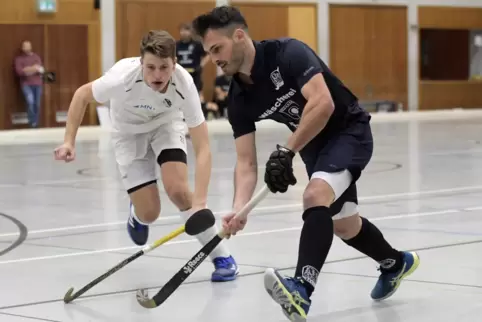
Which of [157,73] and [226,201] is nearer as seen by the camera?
[157,73]

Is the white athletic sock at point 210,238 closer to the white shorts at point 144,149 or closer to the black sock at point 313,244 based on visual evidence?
the white shorts at point 144,149

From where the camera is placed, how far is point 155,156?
6.91 metres

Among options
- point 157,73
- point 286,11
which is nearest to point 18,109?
point 286,11

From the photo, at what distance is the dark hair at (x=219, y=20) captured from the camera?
491cm

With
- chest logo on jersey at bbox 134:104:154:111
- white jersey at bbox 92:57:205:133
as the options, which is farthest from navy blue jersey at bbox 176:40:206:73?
chest logo on jersey at bbox 134:104:154:111

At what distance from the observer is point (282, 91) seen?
16.6ft

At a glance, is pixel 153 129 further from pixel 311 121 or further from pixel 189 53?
pixel 189 53

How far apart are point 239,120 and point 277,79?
34cm

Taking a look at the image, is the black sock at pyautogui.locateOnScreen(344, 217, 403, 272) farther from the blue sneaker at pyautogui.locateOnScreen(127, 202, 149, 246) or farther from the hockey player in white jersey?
the blue sneaker at pyautogui.locateOnScreen(127, 202, 149, 246)

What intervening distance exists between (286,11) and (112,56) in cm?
611

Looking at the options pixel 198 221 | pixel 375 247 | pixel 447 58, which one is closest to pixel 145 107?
pixel 198 221

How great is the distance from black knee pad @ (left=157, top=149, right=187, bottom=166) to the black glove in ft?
6.81

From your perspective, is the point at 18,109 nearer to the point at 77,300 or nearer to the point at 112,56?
the point at 112,56

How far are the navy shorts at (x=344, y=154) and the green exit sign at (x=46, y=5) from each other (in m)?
20.4
